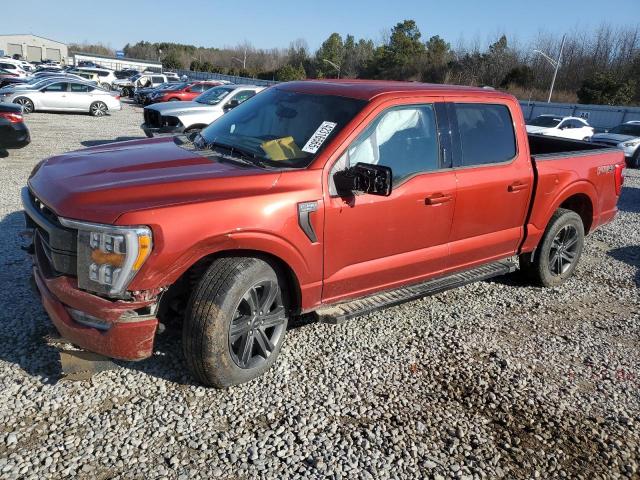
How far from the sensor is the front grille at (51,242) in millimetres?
2875

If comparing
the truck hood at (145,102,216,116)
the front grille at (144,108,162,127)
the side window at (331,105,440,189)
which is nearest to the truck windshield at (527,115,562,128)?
the truck hood at (145,102,216,116)

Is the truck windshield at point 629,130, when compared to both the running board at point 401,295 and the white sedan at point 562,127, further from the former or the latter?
the running board at point 401,295

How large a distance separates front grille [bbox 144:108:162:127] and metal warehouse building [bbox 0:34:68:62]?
92638mm

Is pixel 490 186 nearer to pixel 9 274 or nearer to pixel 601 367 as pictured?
pixel 601 367

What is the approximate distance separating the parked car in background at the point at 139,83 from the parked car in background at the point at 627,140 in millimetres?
27919

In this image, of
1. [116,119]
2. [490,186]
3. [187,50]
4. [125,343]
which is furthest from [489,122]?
[187,50]

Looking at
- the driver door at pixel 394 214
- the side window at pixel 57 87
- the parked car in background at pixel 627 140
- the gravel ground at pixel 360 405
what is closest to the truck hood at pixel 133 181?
the driver door at pixel 394 214

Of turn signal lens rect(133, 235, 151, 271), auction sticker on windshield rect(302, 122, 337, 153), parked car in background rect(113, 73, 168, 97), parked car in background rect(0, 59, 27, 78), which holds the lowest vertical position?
turn signal lens rect(133, 235, 151, 271)

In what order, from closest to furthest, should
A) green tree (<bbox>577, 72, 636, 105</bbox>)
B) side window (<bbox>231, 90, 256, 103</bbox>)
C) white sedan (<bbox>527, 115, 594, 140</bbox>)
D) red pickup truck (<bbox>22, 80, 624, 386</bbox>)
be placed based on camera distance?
red pickup truck (<bbox>22, 80, 624, 386</bbox>)
side window (<bbox>231, 90, 256, 103</bbox>)
white sedan (<bbox>527, 115, 594, 140</bbox>)
green tree (<bbox>577, 72, 636, 105</bbox>)

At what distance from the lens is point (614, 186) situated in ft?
18.9

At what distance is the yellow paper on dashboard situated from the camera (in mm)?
3535

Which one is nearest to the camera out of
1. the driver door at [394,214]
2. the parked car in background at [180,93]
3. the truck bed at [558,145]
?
the driver door at [394,214]

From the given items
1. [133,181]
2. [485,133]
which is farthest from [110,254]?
[485,133]

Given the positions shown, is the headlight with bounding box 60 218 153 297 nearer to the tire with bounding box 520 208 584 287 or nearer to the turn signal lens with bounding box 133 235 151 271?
the turn signal lens with bounding box 133 235 151 271
